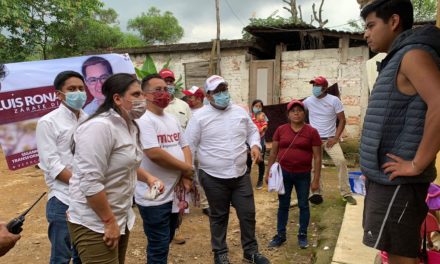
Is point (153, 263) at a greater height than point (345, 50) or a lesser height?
lesser

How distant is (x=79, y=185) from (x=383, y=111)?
172cm

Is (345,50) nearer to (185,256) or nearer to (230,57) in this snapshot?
(230,57)

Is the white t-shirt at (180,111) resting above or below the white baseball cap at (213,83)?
below

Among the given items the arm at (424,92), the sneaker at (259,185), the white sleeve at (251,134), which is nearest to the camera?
the arm at (424,92)

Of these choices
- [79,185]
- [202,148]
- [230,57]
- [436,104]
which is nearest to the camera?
[436,104]

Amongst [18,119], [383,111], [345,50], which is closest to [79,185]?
[383,111]

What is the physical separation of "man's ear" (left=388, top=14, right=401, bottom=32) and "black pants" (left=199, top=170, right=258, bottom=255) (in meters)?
2.14

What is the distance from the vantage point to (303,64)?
1015 cm

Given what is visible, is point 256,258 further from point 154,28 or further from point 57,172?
point 154,28

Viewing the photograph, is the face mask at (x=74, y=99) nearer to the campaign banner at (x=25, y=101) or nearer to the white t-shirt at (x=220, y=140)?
the white t-shirt at (x=220, y=140)

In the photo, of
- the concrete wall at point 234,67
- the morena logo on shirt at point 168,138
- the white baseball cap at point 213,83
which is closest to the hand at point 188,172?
the morena logo on shirt at point 168,138

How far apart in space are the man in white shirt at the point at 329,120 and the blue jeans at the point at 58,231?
4132mm

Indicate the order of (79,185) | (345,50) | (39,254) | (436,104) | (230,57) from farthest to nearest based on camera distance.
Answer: (230,57), (345,50), (39,254), (79,185), (436,104)

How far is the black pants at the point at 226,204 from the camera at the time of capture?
3609 millimetres
